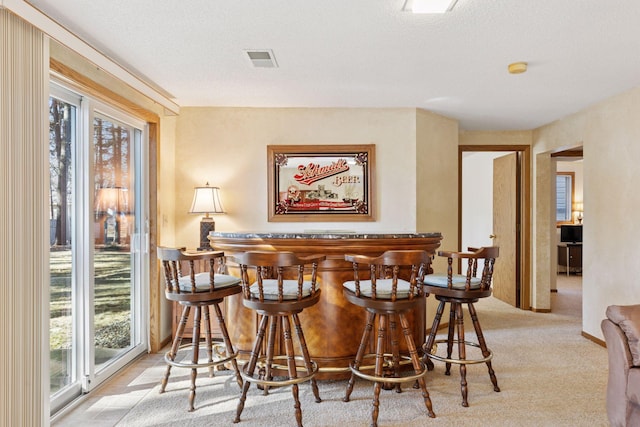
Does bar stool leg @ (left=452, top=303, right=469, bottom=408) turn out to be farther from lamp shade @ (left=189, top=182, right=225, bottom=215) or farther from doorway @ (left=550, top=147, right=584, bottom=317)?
doorway @ (left=550, top=147, right=584, bottom=317)

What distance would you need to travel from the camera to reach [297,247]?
2936 millimetres

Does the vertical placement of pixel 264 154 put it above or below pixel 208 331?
above

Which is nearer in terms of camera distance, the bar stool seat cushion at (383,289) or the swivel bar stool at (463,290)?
the bar stool seat cushion at (383,289)

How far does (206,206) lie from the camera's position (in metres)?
4.23

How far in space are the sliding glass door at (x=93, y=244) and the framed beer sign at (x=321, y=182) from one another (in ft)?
4.50

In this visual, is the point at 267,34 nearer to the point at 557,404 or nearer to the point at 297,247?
the point at 297,247

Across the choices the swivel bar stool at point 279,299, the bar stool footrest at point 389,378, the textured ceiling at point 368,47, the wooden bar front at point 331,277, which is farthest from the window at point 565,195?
the swivel bar stool at point 279,299

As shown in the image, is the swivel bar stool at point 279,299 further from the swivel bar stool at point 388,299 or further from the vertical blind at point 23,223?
the vertical blind at point 23,223

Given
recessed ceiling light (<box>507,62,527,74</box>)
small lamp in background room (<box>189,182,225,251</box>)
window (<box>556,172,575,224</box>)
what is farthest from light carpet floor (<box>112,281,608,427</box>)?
window (<box>556,172,575,224</box>)

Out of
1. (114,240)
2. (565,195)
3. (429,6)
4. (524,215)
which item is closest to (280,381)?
(114,240)

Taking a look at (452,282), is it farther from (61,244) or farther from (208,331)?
(61,244)

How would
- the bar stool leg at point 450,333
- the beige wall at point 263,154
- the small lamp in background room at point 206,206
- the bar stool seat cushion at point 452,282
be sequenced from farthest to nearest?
the beige wall at point 263,154 → the small lamp in background room at point 206,206 → the bar stool leg at point 450,333 → the bar stool seat cushion at point 452,282

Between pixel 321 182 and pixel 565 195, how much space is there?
25.0ft

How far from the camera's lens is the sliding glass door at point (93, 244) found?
283 centimetres
